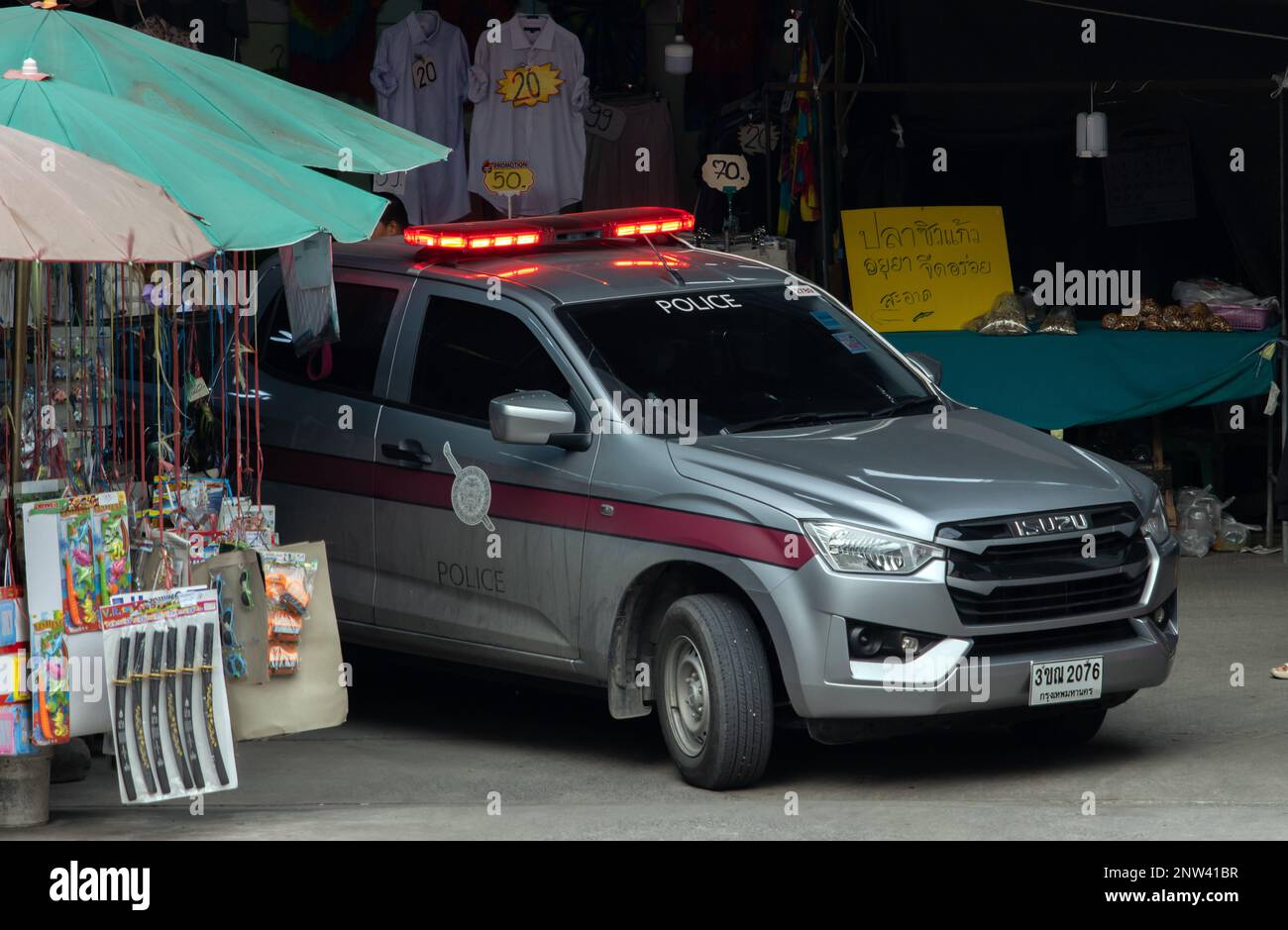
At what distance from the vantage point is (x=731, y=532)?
7.31m

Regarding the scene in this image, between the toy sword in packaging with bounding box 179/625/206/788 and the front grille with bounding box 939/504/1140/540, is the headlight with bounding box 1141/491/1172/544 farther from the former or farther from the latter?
the toy sword in packaging with bounding box 179/625/206/788

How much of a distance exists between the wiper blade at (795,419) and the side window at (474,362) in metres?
0.71

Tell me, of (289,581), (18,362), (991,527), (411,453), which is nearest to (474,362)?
(411,453)

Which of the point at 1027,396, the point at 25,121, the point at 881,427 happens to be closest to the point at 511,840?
the point at 881,427

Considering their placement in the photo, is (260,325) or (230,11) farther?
(230,11)

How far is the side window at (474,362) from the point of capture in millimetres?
8250

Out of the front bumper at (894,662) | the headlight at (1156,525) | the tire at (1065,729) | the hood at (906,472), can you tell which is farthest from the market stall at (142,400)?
the headlight at (1156,525)

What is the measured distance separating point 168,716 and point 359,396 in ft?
7.33

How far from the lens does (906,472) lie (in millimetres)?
7410

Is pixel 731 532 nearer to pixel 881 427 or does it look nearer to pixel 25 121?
pixel 881 427

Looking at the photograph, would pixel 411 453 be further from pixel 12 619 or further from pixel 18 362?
pixel 12 619

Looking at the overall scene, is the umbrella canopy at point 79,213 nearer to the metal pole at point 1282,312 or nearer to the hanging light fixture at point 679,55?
the hanging light fixture at point 679,55

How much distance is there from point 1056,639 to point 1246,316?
5459mm

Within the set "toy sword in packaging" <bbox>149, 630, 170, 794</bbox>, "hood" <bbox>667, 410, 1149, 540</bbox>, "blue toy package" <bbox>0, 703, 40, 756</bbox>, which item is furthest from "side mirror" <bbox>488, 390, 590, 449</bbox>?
"blue toy package" <bbox>0, 703, 40, 756</bbox>
